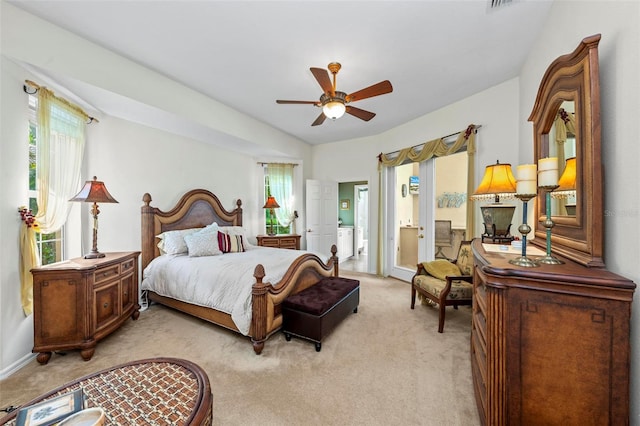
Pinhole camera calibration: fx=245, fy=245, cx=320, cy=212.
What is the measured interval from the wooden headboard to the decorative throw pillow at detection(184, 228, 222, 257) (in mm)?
404

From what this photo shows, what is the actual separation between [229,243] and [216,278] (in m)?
1.19

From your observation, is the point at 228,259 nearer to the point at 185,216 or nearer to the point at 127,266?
the point at 127,266

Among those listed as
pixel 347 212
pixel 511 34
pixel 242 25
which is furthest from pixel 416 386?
pixel 347 212

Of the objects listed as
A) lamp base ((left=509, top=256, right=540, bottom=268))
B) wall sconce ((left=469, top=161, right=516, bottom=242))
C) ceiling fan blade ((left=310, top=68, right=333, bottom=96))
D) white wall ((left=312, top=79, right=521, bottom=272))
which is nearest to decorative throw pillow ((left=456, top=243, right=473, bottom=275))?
white wall ((left=312, top=79, right=521, bottom=272))

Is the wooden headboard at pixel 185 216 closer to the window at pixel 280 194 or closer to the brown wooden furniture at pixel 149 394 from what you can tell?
the window at pixel 280 194

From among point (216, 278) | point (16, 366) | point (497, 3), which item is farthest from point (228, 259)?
point (497, 3)

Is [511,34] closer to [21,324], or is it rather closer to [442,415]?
[442,415]

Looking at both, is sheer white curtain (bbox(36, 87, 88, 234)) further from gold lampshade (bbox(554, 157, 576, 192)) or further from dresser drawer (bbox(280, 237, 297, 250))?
gold lampshade (bbox(554, 157, 576, 192))

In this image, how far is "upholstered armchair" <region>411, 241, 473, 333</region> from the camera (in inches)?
107

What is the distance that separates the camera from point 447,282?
8.93 ft

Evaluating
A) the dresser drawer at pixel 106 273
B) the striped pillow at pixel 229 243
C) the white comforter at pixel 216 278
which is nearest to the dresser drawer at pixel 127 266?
the dresser drawer at pixel 106 273

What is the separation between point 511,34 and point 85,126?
459 cm

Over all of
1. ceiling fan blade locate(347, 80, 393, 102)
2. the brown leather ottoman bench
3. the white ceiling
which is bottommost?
the brown leather ottoman bench

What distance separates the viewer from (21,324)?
6.93 ft
